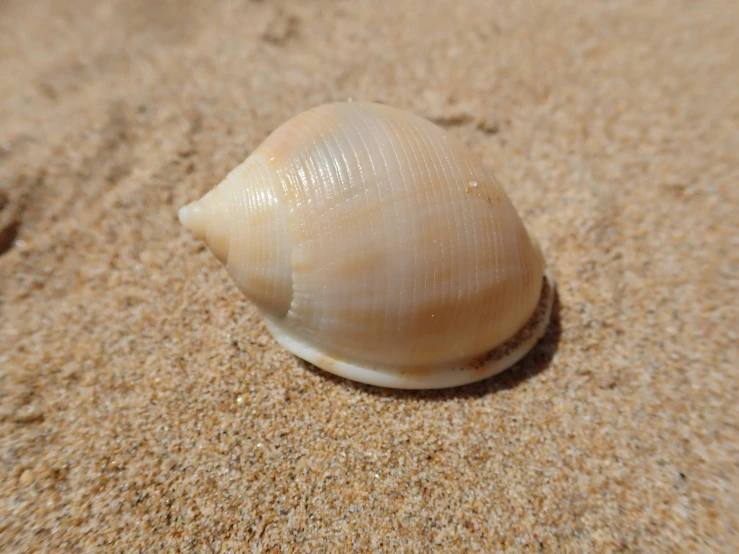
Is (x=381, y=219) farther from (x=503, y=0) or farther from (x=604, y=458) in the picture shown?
(x=503, y=0)

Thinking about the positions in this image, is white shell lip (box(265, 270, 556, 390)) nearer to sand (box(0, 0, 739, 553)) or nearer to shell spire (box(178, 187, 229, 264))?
sand (box(0, 0, 739, 553))

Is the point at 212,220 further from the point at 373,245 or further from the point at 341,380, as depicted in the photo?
the point at 341,380

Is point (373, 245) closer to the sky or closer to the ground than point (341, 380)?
closer to the sky

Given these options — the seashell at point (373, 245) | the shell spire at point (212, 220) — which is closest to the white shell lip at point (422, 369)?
the seashell at point (373, 245)

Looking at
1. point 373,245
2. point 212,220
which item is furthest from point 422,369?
point 212,220

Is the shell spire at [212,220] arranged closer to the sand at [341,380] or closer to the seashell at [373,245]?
the seashell at [373,245]

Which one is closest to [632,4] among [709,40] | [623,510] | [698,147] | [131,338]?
[709,40]

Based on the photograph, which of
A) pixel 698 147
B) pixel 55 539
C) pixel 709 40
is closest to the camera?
pixel 55 539
